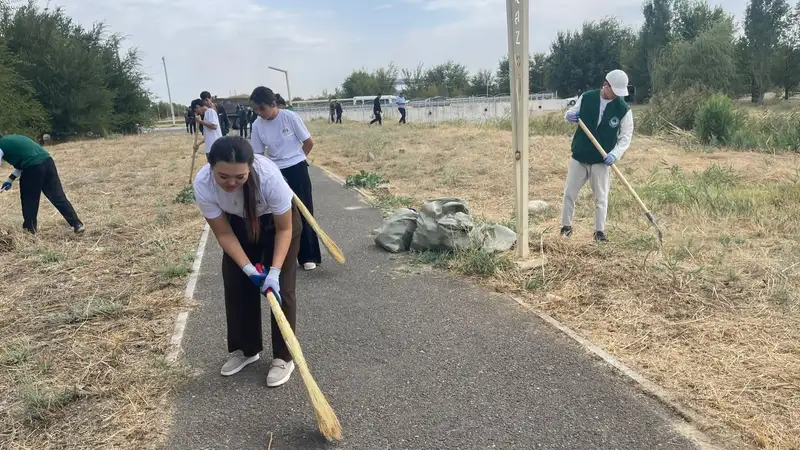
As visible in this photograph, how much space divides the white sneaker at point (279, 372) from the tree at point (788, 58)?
49.5m

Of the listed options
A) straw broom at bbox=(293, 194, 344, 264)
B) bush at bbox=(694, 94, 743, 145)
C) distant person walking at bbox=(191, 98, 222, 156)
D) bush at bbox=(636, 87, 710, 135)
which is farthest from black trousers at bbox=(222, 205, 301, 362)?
bush at bbox=(636, 87, 710, 135)

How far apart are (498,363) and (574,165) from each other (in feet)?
9.87

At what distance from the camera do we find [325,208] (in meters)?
8.56

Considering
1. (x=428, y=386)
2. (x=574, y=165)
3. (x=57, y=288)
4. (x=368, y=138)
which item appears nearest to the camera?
(x=428, y=386)

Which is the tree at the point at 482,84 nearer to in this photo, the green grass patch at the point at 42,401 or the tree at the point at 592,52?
the tree at the point at 592,52

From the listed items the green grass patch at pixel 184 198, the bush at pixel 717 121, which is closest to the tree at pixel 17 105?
the green grass patch at pixel 184 198

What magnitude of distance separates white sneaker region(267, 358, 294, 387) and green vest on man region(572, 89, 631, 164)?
146 inches

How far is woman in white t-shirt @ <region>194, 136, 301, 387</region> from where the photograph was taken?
2740 millimetres

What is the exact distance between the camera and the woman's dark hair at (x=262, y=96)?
484cm

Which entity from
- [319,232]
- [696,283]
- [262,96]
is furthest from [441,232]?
[696,283]

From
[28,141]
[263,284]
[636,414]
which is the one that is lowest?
[636,414]

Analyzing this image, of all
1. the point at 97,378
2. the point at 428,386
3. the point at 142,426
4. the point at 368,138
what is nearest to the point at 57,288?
the point at 97,378

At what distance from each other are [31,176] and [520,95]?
6165 millimetres

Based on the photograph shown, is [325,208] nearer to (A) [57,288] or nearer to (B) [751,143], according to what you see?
(A) [57,288]
